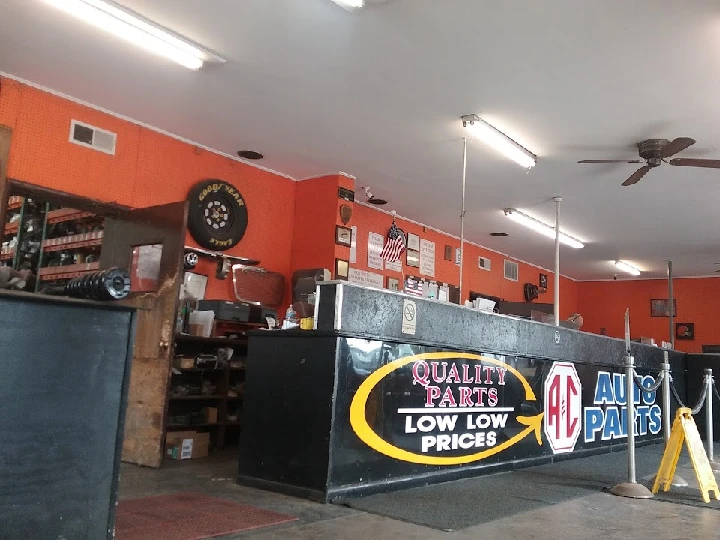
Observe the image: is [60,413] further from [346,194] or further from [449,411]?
[346,194]

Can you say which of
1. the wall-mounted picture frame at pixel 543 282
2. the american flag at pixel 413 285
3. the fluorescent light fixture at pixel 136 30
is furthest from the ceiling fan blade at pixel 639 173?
the wall-mounted picture frame at pixel 543 282

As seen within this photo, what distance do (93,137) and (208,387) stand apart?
2671mm

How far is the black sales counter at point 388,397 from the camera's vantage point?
160 inches

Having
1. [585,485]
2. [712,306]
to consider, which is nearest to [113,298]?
[585,485]

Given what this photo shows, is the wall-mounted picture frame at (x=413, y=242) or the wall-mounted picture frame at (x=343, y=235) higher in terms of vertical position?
the wall-mounted picture frame at (x=413, y=242)

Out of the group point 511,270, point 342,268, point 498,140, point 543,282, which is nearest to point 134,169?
point 342,268

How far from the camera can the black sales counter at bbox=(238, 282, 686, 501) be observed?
13.4ft

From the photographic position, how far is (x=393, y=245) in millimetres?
9547

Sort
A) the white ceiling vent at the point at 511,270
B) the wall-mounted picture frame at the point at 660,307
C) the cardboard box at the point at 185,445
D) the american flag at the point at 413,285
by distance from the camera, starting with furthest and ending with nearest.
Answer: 1. the wall-mounted picture frame at the point at 660,307
2. the white ceiling vent at the point at 511,270
3. the american flag at the point at 413,285
4. the cardboard box at the point at 185,445

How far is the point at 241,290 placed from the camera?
724cm

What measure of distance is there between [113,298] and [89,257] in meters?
4.70

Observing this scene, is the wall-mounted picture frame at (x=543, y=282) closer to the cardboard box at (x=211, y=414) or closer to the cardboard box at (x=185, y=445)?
the cardboard box at (x=211, y=414)

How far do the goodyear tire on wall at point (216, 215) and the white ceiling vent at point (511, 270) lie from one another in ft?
22.9

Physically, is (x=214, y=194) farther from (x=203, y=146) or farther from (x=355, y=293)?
(x=355, y=293)
